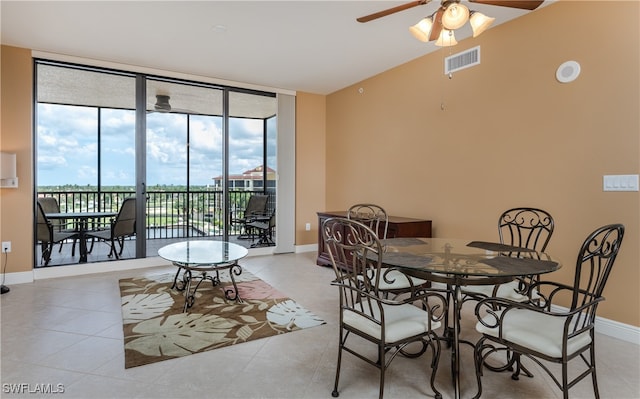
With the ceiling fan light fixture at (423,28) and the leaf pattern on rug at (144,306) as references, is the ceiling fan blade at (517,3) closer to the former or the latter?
the ceiling fan light fixture at (423,28)

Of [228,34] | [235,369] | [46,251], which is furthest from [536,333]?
[46,251]

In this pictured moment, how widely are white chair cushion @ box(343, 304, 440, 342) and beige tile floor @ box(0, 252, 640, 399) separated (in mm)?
377

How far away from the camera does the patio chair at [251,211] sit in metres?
6.05

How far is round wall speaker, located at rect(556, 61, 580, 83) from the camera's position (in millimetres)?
2701

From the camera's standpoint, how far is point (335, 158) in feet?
18.4

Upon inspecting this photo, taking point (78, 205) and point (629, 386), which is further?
point (78, 205)

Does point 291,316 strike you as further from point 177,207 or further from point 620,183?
point 177,207

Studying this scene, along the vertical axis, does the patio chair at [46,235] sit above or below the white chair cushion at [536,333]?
above

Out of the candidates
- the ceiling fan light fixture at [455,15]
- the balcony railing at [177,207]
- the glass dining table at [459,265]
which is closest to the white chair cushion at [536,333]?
the glass dining table at [459,265]

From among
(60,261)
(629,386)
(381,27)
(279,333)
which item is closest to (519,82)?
(381,27)

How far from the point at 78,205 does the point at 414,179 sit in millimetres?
5434

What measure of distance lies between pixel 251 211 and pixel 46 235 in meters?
2.93

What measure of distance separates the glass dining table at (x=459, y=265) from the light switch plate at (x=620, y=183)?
3.31ft

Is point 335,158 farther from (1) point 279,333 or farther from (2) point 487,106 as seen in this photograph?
(1) point 279,333
